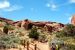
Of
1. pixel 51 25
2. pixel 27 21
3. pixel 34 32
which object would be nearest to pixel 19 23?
pixel 27 21

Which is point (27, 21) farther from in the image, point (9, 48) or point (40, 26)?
point (9, 48)

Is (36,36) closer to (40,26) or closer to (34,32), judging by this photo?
(34,32)

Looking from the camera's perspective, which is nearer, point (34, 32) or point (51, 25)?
point (34, 32)

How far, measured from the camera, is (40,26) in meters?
53.5

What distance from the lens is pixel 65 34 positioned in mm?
29062

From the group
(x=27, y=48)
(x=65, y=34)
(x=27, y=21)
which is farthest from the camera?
(x=27, y=21)

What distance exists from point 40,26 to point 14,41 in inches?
970

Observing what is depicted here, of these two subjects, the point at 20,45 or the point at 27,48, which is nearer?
the point at 27,48

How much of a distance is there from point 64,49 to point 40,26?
30.9 m

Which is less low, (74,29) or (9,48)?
(74,29)

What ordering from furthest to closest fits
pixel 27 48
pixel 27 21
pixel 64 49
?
pixel 27 21
pixel 27 48
pixel 64 49

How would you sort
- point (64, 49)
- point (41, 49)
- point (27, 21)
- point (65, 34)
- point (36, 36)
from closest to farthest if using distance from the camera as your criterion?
point (64, 49), point (41, 49), point (65, 34), point (36, 36), point (27, 21)

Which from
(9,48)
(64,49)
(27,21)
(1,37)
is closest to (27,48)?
(9,48)

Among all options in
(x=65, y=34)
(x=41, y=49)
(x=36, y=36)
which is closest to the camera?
(x=41, y=49)
